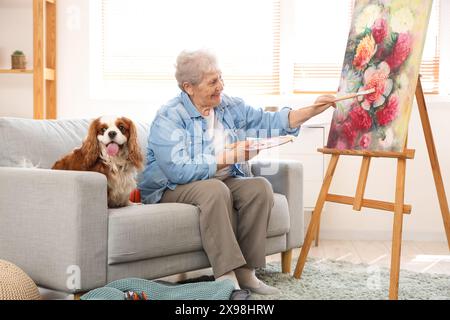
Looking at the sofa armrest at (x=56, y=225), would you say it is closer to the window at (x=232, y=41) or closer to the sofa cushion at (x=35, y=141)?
the sofa cushion at (x=35, y=141)

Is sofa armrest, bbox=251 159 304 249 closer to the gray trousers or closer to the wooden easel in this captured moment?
the wooden easel

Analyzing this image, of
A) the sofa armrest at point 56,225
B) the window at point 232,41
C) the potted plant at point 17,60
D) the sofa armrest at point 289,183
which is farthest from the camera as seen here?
the window at point 232,41

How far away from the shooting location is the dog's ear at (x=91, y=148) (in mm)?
2676

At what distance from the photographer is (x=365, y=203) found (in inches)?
116

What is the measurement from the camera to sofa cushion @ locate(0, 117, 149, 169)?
2.76 meters

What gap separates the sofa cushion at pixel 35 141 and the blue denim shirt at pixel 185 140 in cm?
35

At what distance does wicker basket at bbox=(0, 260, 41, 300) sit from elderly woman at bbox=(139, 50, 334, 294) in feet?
2.26

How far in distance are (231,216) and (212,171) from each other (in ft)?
0.65

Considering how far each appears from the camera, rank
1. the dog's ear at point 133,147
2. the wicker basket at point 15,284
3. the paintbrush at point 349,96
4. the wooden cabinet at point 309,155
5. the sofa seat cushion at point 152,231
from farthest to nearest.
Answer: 1. the wooden cabinet at point 309,155
2. the paintbrush at point 349,96
3. the dog's ear at point 133,147
4. the sofa seat cushion at point 152,231
5. the wicker basket at point 15,284

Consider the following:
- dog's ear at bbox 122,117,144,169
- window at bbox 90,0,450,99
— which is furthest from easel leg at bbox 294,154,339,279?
window at bbox 90,0,450,99

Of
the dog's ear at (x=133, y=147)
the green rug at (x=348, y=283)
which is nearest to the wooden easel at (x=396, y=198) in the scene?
the green rug at (x=348, y=283)

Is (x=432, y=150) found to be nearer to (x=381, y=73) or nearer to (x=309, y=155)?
(x=381, y=73)

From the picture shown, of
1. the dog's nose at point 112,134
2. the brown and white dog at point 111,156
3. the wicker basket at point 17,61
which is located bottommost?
the brown and white dog at point 111,156
